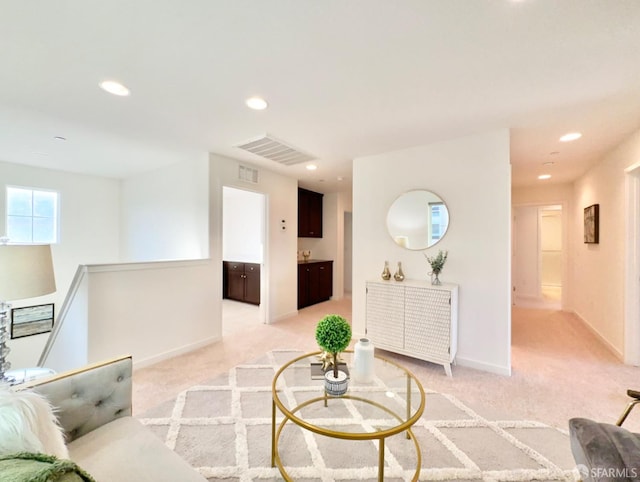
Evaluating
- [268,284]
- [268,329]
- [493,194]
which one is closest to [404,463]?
[493,194]

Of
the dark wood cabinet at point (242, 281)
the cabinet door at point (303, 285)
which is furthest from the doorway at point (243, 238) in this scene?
the cabinet door at point (303, 285)

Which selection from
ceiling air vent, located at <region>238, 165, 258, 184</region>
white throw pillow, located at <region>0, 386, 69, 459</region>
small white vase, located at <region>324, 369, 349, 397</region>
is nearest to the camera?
white throw pillow, located at <region>0, 386, 69, 459</region>

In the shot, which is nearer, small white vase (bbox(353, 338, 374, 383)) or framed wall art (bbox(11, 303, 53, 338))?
small white vase (bbox(353, 338, 374, 383))

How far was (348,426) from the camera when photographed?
1.73 m

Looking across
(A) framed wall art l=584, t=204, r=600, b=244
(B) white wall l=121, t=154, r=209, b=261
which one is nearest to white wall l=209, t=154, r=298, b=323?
(B) white wall l=121, t=154, r=209, b=261

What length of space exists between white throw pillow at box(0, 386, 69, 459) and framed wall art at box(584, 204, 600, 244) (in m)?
5.40

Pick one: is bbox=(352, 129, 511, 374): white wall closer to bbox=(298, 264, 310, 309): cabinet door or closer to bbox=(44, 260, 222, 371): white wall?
bbox=(298, 264, 310, 309): cabinet door

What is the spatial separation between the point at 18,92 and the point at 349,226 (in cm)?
588

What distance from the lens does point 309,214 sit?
5641mm

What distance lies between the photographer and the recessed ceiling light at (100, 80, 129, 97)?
1.86 metres

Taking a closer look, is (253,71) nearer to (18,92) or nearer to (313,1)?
(313,1)

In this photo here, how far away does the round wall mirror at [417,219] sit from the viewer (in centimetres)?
295

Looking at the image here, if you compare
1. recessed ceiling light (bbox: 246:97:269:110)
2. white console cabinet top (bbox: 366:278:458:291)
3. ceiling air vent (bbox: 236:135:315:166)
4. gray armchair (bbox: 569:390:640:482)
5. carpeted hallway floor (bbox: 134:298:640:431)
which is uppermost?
recessed ceiling light (bbox: 246:97:269:110)

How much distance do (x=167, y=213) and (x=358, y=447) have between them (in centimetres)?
388
